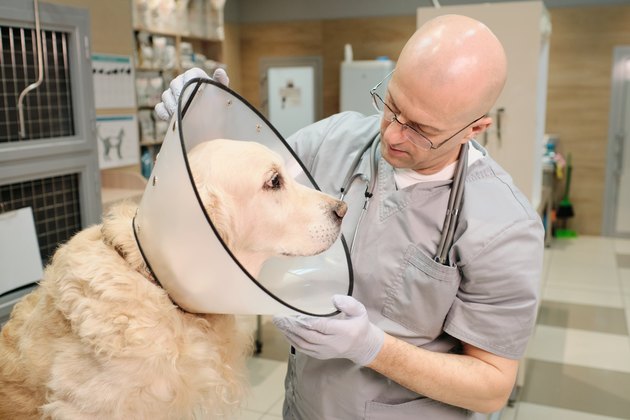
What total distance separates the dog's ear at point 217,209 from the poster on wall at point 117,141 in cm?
257

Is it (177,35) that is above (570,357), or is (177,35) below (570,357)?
above

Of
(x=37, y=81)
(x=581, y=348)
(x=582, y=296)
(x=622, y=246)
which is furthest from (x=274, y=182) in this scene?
(x=622, y=246)

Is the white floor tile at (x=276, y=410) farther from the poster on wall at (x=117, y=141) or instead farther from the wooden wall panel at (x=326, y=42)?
the wooden wall panel at (x=326, y=42)

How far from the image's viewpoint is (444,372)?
1125 mm

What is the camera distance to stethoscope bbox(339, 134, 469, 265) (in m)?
1.13

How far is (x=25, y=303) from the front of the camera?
1.02 metres

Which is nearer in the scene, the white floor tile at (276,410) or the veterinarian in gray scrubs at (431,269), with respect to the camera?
the veterinarian in gray scrubs at (431,269)

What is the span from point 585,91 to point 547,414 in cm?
432

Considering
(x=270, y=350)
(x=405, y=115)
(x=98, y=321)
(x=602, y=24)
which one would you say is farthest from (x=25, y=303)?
(x=602, y=24)

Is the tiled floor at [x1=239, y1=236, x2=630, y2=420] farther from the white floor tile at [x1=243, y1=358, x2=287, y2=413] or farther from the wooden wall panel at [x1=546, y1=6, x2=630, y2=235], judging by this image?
the wooden wall panel at [x1=546, y1=6, x2=630, y2=235]

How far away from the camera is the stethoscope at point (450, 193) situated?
1.13 m

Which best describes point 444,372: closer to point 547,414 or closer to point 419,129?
point 419,129

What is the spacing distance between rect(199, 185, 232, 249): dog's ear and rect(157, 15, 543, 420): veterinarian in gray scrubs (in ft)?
0.77

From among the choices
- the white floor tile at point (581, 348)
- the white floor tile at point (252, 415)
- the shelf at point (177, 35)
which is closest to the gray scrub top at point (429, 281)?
the white floor tile at point (252, 415)
